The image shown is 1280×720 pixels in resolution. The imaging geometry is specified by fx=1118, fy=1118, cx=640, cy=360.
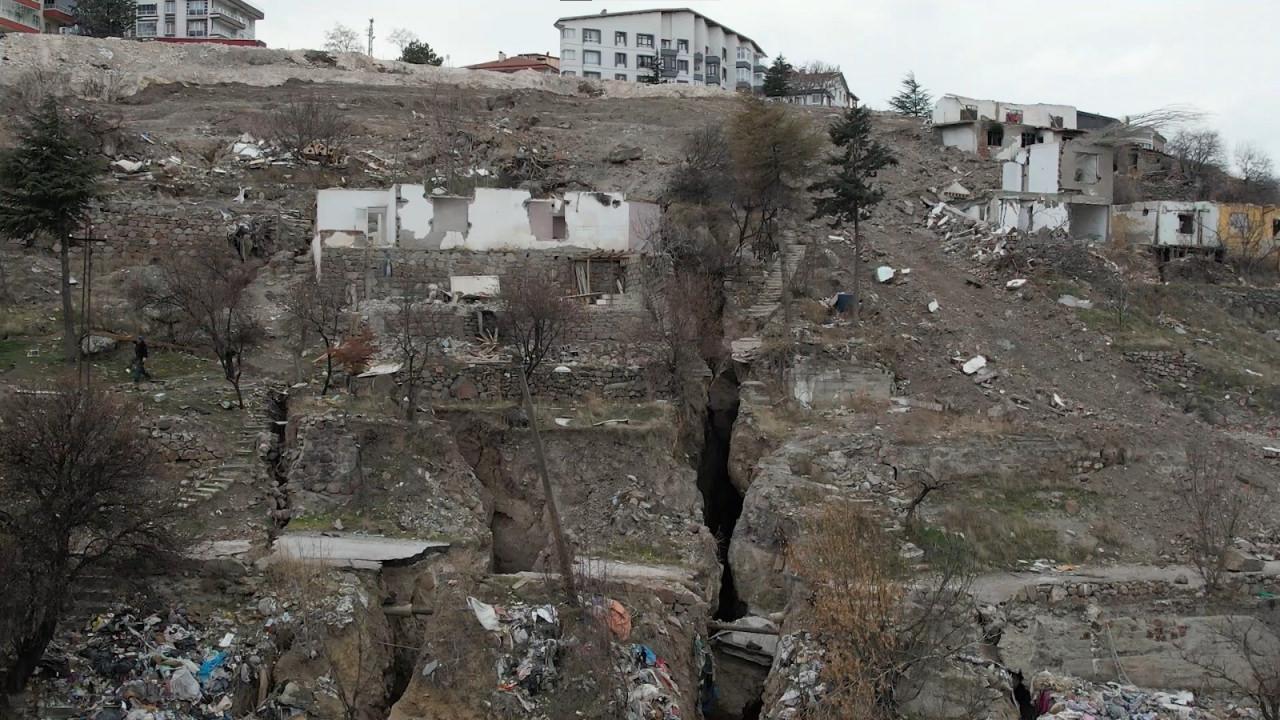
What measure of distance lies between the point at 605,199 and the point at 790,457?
10.3m

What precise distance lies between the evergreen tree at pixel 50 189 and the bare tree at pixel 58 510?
806 cm

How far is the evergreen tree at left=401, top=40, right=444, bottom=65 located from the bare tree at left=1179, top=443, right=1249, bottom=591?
135 ft

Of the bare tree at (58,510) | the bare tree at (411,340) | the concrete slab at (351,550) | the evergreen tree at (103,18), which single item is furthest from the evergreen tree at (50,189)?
the evergreen tree at (103,18)

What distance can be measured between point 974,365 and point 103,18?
157ft

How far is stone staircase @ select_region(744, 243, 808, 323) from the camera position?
26.5 m

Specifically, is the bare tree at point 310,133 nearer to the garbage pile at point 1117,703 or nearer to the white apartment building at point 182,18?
the garbage pile at point 1117,703

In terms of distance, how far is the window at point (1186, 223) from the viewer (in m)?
33.3

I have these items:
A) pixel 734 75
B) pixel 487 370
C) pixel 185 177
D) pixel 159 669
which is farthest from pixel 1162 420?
pixel 734 75

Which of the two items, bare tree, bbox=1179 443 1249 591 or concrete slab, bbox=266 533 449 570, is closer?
concrete slab, bbox=266 533 449 570

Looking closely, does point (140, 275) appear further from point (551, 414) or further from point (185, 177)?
point (551, 414)

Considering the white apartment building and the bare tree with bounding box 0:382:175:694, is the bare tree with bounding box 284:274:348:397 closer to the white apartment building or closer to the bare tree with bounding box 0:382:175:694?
the bare tree with bounding box 0:382:175:694

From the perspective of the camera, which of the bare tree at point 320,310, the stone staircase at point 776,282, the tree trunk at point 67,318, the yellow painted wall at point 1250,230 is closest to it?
the tree trunk at point 67,318

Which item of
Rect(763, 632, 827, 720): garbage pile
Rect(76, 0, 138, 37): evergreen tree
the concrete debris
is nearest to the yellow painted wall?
the concrete debris

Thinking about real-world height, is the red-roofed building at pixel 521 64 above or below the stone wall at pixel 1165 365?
above
